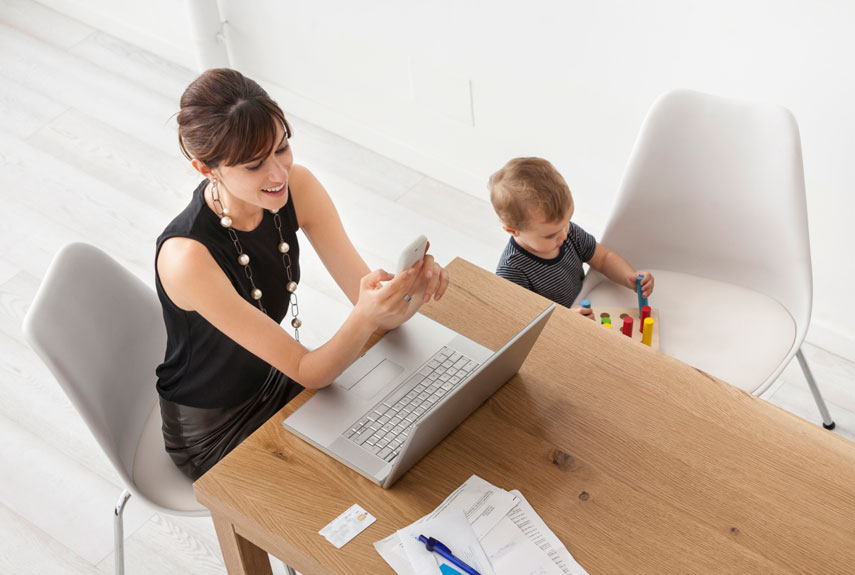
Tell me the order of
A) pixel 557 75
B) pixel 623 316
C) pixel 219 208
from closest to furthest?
1. pixel 219 208
2. pixel 623 316
3. pixel 557 75

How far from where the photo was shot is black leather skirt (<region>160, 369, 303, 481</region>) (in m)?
1.85

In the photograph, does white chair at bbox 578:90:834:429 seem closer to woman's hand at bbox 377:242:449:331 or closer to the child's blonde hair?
the child's blonde hair

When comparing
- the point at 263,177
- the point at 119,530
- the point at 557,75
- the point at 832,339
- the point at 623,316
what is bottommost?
the point at 832,339

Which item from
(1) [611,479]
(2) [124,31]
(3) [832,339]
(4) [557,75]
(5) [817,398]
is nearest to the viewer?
(1) [611,479]

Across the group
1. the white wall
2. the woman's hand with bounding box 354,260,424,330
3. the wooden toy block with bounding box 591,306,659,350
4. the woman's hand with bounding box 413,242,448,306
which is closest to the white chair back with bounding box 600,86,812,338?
the wooden toy block with bounding box 591,306,659,350

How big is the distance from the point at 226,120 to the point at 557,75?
4.67 ft

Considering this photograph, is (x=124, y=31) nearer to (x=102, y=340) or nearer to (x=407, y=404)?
(x=102, y=340)

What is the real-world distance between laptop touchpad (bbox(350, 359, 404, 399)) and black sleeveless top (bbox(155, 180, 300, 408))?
0.99 feet

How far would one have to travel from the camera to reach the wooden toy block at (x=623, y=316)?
6.84ft

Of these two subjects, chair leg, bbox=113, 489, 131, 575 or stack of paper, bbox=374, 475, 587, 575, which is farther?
chair leg, bbox=113, 489, 131, 575

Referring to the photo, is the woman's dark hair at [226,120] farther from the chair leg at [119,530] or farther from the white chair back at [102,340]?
the chair leg at [119,530]

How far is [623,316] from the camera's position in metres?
2.14

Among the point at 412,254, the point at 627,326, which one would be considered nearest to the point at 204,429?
the point at 412,254

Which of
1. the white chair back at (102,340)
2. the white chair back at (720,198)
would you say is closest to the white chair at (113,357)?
the white chair back at (102,340)
